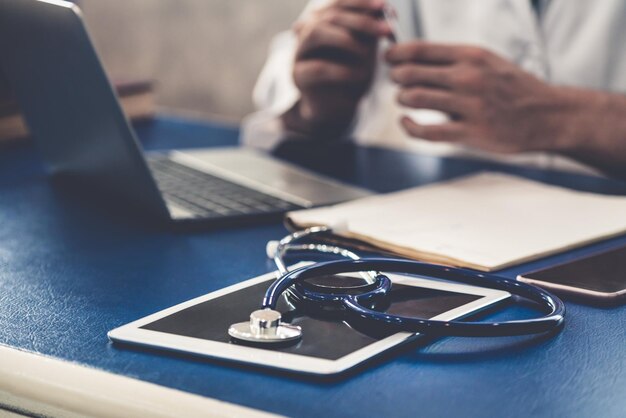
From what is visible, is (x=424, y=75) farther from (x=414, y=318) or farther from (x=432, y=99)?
(x=414, y=318)

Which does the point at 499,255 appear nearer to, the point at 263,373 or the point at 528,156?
the point at 263,373

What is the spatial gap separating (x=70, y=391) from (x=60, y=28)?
387 mm

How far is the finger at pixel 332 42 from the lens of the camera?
1.08 m

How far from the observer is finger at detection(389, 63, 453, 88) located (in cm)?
100

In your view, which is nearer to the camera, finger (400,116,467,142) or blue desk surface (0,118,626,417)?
blue desk surface (0,118,626,417)

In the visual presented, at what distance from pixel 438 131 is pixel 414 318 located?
24.3 inches

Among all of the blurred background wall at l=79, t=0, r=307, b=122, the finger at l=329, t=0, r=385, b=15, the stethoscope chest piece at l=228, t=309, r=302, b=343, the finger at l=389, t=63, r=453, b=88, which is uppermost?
the finger at l=329, t=0, r=385, b=15

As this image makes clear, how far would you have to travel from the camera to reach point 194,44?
234 cm

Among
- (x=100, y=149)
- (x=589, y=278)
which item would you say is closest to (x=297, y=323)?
(x=589, y=278)

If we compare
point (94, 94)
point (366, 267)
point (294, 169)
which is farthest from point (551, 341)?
point (294, 169)

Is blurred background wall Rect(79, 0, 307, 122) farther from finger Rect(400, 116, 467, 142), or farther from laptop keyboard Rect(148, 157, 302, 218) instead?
laptop keyboard Rect(148, 157, 302, 218)

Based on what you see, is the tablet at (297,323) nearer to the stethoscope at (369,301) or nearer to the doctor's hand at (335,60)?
the stethoscope at (369,301)

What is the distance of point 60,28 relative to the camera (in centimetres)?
69

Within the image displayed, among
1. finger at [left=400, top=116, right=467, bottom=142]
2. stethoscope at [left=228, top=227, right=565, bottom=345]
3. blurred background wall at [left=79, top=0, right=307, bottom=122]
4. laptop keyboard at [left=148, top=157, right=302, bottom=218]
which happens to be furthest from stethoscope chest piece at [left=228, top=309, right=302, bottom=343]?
blurred background wall at [left=79, top=0, right=307, bottom=122]
